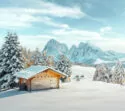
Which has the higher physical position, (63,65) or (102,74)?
(63,65)

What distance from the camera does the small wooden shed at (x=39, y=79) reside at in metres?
40.0

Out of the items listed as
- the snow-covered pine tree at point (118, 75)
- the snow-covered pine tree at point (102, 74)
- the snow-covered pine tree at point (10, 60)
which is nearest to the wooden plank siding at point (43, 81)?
the snow-covered pine tree at point (10, 60)

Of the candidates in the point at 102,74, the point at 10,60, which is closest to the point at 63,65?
the point at 102,74

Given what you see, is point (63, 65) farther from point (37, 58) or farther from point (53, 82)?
point (53, 82)

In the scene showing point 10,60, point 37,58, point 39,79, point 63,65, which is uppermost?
point 37,58

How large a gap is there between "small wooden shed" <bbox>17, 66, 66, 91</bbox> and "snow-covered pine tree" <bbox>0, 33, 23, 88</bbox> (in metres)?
4.19

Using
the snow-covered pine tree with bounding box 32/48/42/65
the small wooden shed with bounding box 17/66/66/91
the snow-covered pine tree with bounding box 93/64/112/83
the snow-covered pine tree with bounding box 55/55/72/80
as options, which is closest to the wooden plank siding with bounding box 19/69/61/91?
the small wooden shed with bounding box 17/66/66/91

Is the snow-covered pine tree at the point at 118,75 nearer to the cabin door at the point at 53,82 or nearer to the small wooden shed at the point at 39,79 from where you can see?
the cabin door at the point at 53,82

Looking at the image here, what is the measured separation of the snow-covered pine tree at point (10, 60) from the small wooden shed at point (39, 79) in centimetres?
419

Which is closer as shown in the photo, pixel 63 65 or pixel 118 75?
pixel 63 65

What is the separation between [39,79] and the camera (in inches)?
1606

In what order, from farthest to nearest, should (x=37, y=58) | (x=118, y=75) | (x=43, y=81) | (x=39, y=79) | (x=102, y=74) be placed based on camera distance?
(x=118, y=75), (x=102, y=74), (x=37, y=58), (x=43, y=81), (x=39, y=79)

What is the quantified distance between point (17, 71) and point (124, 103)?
24.7 m

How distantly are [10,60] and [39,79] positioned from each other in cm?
898
